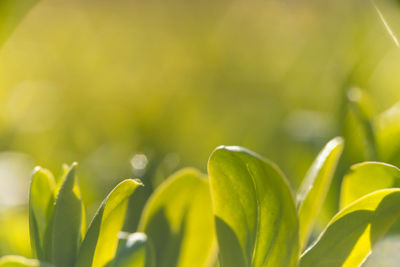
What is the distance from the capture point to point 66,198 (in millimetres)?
436

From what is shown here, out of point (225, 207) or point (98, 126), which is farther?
point (98, 126)

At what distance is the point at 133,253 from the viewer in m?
0.44

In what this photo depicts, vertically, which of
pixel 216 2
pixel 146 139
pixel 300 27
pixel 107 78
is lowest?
pixel 146 139

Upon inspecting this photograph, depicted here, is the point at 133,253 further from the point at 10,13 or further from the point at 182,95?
the point at 182,95

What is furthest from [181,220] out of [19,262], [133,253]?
[19,262]

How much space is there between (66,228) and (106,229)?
0.04 meters

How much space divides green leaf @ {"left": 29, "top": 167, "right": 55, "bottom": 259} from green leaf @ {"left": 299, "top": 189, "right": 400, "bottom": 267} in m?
0.22

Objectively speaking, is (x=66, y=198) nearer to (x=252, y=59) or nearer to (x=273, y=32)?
(x=252, y=59)

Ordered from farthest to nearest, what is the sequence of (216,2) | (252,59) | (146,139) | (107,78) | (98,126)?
(216,2)
(252,59)
(107,78)
(98,126)
(146,139)

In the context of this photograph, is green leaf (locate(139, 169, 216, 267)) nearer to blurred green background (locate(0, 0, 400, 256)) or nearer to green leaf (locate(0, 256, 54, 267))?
blurred green background (locate(0, 0, 400, 256))

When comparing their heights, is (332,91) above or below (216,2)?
below

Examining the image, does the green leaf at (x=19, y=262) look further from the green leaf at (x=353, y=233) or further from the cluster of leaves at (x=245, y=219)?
the green leaf at (x=353, y=233)

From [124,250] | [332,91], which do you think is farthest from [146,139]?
[124,250]

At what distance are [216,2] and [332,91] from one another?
165 cm
